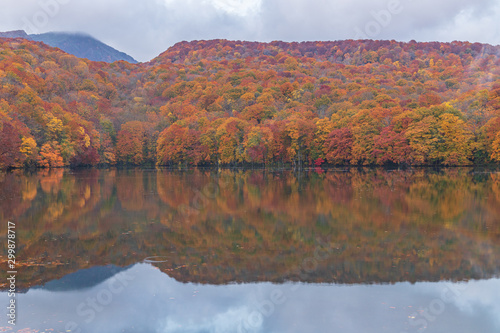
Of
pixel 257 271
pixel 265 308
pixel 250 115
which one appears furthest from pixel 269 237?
pixel 250 115

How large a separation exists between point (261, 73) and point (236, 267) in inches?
5171

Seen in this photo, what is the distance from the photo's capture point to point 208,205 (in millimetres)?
21750

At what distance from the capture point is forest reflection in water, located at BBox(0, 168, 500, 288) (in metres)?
10.5

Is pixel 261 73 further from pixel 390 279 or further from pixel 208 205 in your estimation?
pixel 390 279

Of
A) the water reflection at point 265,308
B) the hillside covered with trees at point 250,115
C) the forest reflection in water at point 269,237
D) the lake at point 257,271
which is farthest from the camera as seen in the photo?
the hillside covered with trees at point 250,115

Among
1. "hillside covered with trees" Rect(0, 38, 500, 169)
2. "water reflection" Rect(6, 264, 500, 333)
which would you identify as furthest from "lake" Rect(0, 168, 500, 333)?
"hillside covered with trees" Rect(0, 38, 500, 169)

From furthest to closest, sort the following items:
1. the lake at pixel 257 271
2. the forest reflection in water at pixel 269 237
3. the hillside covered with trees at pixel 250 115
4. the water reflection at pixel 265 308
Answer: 1. the hillside covered with trees at pixel 250 115
2. the forest reflection in water at pixel 269 237
3. the lake at pixel 257 271
4. the water reflection at pixel 265 308

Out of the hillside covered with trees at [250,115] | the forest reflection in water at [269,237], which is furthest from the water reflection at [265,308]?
the hillside covered with trees at [250,115]

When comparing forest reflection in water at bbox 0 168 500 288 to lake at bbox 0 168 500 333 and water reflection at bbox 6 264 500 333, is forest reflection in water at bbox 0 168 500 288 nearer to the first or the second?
lake at bbox 0 168 500 333

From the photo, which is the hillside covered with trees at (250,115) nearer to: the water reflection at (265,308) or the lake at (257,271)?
the lake at (257,271)

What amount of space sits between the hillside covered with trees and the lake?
4656cm

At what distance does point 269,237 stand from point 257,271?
3.52m

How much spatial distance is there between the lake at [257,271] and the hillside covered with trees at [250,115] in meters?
46.6

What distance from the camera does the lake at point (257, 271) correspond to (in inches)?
318
